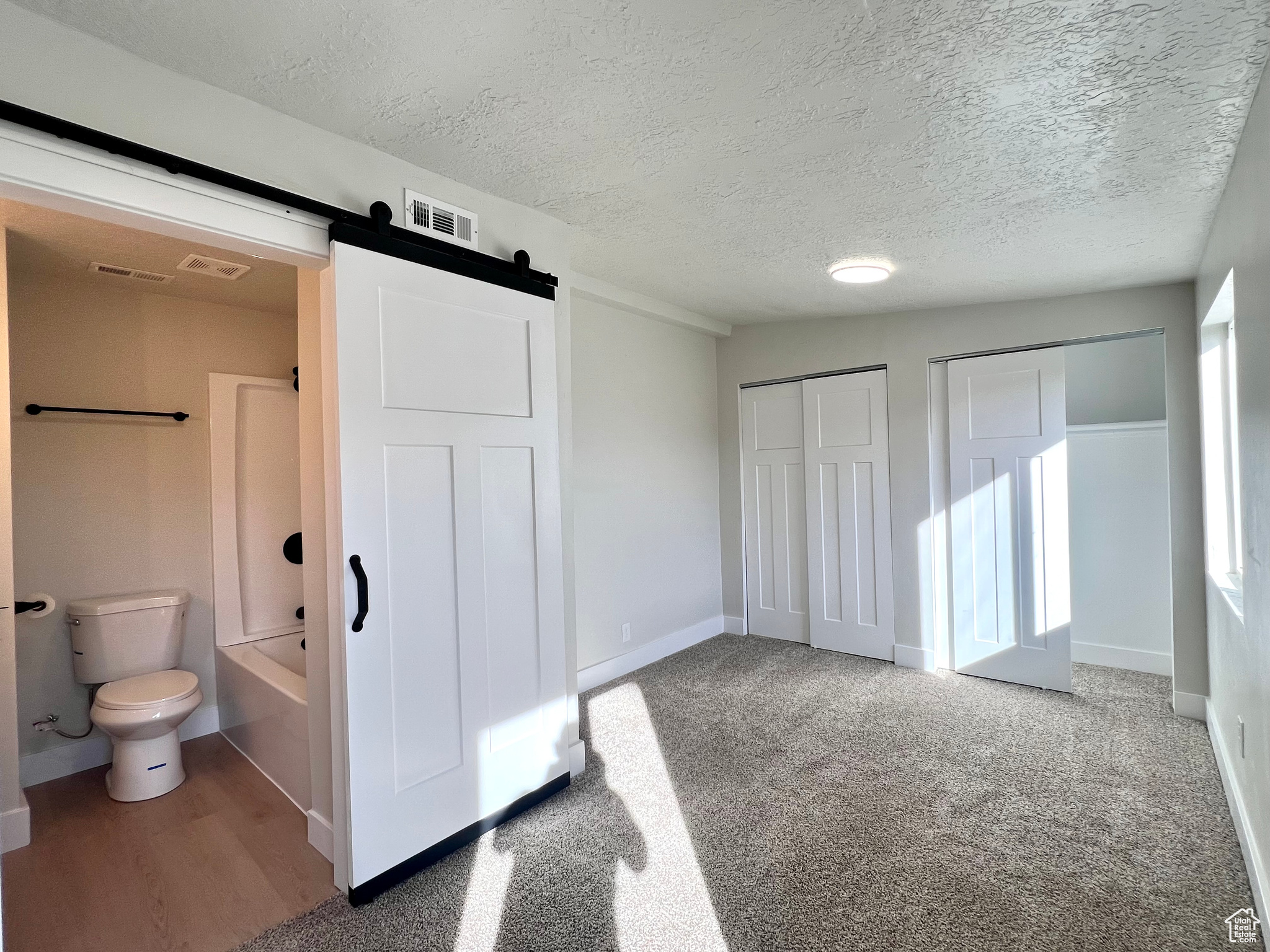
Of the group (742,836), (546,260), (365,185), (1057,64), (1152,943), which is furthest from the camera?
(546,260)

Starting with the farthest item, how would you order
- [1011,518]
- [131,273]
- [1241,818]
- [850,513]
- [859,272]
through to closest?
[850,513], [1011,518], [859,272], [131,273], [1241,818]

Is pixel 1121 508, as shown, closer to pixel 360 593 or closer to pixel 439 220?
pixel 439 220

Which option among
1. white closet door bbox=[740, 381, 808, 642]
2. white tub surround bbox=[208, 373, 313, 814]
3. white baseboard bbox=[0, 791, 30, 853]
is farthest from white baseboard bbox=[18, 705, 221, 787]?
white closet door bbox=[740, 381, 808, 642]

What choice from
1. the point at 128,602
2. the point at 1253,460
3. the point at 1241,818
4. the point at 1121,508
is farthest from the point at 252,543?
the point at 1121,508

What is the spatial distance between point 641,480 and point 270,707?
7.91 feet

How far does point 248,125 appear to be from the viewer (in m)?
1.82

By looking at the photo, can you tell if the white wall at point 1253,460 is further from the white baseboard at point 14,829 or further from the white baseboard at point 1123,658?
the white baseboard at point 14,829

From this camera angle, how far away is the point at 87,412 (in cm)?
299

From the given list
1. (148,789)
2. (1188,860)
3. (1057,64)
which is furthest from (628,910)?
(1057,64)

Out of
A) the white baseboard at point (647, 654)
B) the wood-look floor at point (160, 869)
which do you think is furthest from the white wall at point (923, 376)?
the wood-look floor at point (160, 869)

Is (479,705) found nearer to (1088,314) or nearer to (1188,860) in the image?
(1188,860)

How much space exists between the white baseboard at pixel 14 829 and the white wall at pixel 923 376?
3.99 m

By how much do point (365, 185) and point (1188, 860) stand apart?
343 centimetres

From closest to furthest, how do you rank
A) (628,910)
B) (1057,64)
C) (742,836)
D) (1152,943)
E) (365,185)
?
1. (1057,64)
2. (1152,943)
3. (628,910)
4. (365,185)
5. (742,836)
